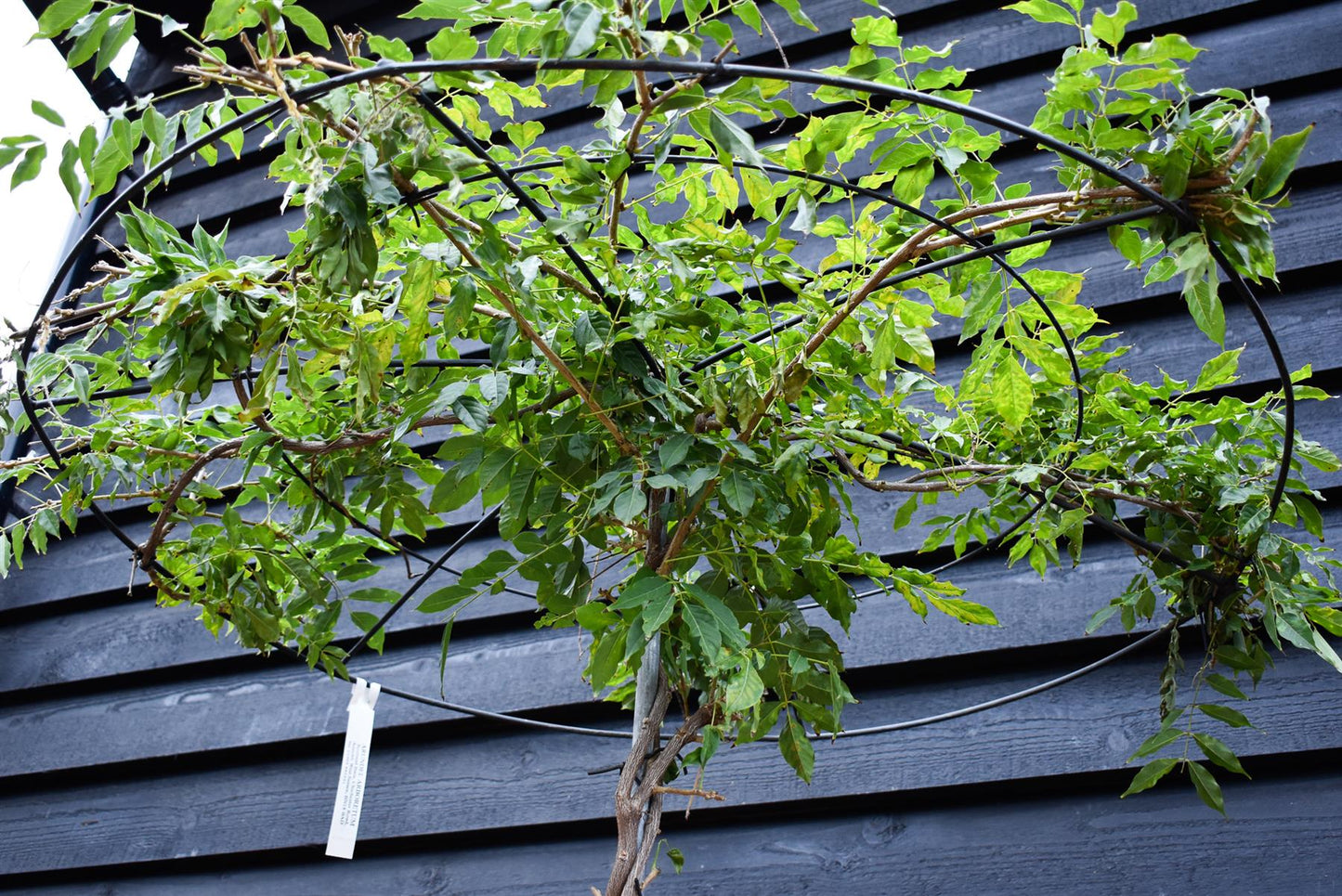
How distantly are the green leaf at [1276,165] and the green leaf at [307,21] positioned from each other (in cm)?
63

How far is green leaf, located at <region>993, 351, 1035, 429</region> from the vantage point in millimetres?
916

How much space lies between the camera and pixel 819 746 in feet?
4.97

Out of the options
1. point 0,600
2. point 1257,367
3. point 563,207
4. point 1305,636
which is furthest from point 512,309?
point 0,600

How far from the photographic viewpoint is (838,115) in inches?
32.1

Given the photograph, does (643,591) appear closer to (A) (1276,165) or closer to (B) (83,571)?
(A) (1276,165)

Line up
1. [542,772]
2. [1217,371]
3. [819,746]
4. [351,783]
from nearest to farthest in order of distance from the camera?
[1217,371]
[351,783]
[819,746]
[542,772]

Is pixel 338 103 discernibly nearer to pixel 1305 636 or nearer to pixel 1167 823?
pixel 1305 636

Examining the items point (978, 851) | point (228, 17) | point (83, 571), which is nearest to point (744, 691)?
point (228, 17)

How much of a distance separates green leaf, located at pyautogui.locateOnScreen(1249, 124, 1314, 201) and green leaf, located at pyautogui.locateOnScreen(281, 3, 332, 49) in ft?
2.07

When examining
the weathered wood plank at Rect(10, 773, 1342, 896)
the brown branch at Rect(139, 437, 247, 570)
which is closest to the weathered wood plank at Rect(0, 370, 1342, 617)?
the weathered wood plank at Rect(10, 773, 1342, 896)

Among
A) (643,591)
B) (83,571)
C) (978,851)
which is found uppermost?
(643,591)

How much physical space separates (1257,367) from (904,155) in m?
0.93

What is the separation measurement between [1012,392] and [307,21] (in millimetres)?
647

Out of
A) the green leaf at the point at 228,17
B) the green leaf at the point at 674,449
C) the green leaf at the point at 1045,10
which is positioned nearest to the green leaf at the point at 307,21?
the green leaf at the point at 228,17
